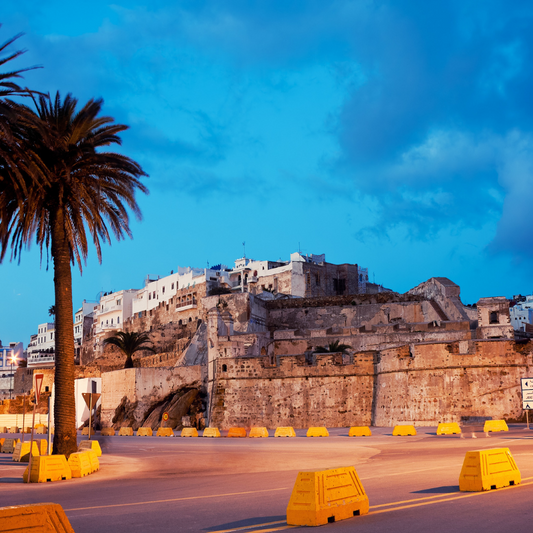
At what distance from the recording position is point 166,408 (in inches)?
1529

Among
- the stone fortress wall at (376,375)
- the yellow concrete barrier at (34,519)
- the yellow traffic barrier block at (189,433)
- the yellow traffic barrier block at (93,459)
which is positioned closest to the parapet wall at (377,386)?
the stone fortress wall at (376,375)

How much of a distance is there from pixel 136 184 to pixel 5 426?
113 ft

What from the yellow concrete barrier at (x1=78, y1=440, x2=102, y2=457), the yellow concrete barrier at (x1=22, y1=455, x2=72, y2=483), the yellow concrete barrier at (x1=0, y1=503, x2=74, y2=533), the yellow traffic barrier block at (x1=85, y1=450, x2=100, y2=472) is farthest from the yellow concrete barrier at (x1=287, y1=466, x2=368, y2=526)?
the yellow concrete barrier at (x1=78, y1=440, x2=102, y2=457)

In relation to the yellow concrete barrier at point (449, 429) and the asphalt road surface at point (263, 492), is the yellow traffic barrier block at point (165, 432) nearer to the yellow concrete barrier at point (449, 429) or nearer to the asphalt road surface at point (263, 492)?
the asphalt road surface at point (263, 492)

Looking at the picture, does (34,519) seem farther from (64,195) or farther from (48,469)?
(64,195)

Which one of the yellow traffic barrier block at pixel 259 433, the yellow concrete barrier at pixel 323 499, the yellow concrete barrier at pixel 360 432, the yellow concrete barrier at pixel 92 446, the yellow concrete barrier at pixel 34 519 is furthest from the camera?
the yellow traffic barrier block at pixel 259 433

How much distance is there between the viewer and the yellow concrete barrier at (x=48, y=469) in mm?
12391

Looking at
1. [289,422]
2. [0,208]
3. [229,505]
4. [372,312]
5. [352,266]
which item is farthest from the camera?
→ [352,266]

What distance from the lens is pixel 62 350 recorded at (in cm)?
1533

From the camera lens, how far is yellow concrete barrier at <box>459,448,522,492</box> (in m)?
8.09

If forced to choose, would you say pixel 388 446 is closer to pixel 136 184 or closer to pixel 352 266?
pixel 136 184

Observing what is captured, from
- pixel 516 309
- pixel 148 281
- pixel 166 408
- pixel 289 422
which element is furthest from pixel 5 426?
pixel 516 309

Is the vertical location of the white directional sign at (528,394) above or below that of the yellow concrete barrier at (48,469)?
above

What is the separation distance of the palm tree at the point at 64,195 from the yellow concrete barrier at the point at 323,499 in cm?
1018
